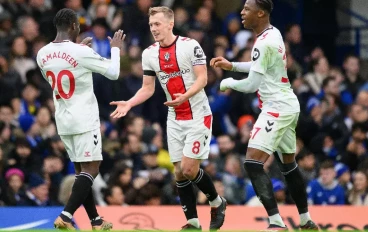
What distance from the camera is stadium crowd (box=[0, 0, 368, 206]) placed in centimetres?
1761

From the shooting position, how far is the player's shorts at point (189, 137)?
1359cm

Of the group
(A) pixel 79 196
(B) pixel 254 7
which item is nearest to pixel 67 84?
(A) pixel 79 196

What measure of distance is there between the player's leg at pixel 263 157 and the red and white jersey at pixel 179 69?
1.01 metres

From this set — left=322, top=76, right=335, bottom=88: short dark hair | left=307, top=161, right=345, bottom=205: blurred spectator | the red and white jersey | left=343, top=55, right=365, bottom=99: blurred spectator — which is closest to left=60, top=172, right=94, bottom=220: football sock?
the red and white jersey

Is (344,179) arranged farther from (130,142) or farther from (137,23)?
(137,23)

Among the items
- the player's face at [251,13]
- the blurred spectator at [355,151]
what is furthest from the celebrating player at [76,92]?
the blurred spectator at [355,151]

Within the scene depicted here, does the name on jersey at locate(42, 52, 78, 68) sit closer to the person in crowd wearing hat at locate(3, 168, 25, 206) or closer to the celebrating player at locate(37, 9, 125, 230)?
the celebrating player at locate(37, 9, 125, 230)

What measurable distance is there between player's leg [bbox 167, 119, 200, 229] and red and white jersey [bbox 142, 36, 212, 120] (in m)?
0.15

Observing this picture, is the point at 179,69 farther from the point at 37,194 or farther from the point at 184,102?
the point at 37,194

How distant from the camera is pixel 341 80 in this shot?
2159 cm

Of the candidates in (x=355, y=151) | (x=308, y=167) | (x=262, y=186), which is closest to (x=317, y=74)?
(x=355, y=151)

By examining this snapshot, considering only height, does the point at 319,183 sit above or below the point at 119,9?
below

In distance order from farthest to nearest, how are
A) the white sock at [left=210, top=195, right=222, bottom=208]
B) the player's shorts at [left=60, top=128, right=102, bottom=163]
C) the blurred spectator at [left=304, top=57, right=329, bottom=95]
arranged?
the blurred spectator at [left=304, top=57, right=329, bottom=95], the white sock at [left=210, top=195, right=222, bottom=208], the player's shorts at [left=60, top=128, right=102, bottom=163]

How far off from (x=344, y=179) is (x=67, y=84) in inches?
270
